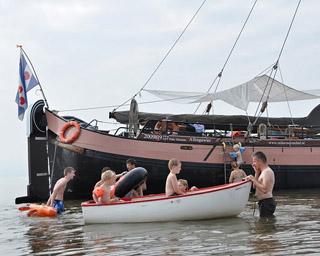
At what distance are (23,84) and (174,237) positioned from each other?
10148 millimetres

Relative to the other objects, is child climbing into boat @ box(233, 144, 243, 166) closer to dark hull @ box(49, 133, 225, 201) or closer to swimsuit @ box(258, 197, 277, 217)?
dark hull @ box(49, 133, 225, 201)

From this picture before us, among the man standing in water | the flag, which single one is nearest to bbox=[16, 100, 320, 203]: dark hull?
the flag

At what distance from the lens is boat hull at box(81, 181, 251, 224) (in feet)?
30.7

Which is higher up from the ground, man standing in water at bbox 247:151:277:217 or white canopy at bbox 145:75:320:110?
white canopy at bbox 145:75:320:110

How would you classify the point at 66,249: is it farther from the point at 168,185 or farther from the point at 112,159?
the point at 112,159

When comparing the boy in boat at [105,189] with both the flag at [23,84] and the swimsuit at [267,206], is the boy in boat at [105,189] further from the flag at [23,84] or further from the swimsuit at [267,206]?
the flag at [23,84]

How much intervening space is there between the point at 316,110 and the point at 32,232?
1439 cm

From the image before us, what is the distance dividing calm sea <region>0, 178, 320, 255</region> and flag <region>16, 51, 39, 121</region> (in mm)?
6067

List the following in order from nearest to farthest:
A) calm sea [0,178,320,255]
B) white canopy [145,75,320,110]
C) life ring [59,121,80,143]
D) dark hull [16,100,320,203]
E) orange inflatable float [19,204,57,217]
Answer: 1. calm sea [0,178,320,255]
2. orange inflatable float [19,204,57,217]
3. life ring [59,121,80,143]
4. dark hull [16,100,320,203]
5. white canopy [145,75,320,110]

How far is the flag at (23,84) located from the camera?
16188 mm

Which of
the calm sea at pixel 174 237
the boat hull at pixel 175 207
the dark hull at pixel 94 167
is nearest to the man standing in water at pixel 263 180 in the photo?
the calm sea at pixel 174 237

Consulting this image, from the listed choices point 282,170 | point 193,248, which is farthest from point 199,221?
point 282,170

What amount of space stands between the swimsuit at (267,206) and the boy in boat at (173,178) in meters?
1.52

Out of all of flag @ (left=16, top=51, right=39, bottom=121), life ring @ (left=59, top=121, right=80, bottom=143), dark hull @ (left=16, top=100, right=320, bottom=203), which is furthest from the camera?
flag @ (left=16, top=51, right=39, bottom=121)
